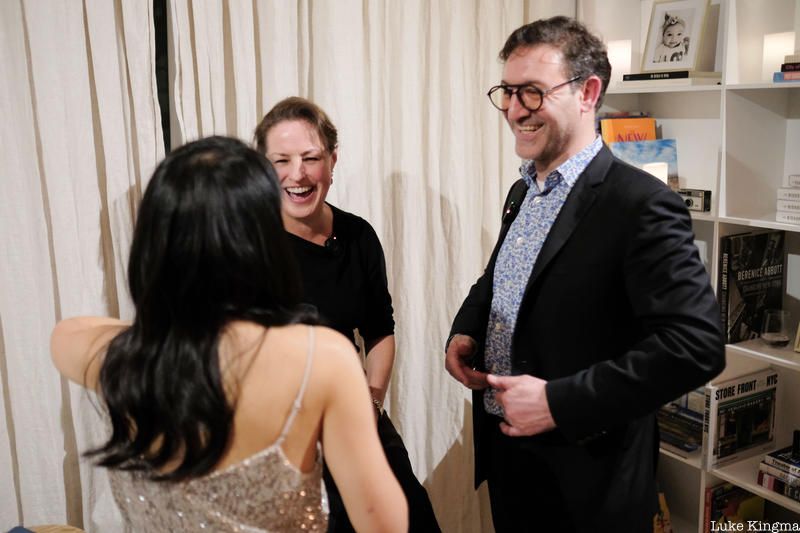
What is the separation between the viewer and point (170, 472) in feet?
3.51

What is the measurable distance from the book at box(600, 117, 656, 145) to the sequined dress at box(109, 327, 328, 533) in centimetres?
190

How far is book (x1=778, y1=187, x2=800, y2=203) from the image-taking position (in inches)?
83.8

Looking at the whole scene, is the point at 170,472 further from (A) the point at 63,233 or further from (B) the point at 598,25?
(B) the point at 598,25

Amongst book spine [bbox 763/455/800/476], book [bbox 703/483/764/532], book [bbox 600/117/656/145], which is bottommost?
book [bbox 703/483/764/532]

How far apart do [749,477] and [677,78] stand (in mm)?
1354

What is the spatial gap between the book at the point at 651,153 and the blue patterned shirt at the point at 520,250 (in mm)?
938

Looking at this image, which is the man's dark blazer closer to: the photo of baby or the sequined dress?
the sequined dress

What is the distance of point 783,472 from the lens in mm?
2229

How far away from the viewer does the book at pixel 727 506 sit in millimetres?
2447

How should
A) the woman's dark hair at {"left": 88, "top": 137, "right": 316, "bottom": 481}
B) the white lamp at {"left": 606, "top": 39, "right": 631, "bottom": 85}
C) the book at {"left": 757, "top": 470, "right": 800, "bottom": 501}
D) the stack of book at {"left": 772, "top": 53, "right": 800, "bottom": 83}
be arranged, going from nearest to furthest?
the woman's dark hair at {"left": 88, "top": 137, "right": 316, "bottom": 481}, the stack of book at {"left": 772, "top": 53, "right": 800, "bottom": 83}, the book at {"left": 757, "top": 470, "right": 800, "bottom": 501}, the white lamp at {"left": 606, "top": 39, "right": 631, "bottom": 85}

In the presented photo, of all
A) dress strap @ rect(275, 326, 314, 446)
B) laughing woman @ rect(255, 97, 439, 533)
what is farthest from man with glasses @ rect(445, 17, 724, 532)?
dress strap @ rect(275, 326, 314, 446)

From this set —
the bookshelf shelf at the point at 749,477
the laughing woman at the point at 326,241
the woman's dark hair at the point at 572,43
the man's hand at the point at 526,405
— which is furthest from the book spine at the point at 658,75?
the man's hand at the point at 526,405

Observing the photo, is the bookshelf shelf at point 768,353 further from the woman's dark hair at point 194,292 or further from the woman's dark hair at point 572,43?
the woman's dark hair at point 194,292

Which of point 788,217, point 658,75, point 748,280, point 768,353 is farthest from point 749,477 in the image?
point 658,75
